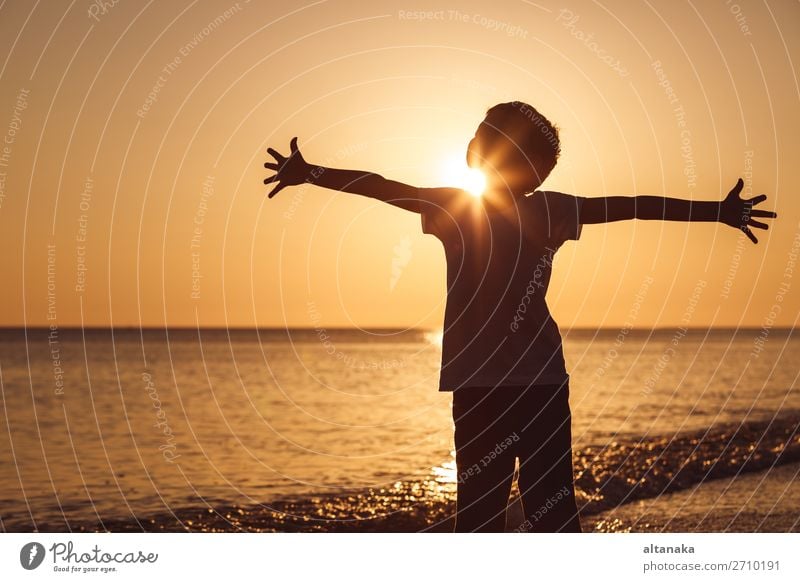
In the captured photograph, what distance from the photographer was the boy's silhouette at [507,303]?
15.3ft

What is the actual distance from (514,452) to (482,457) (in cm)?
16

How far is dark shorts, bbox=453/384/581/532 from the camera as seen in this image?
4645mm

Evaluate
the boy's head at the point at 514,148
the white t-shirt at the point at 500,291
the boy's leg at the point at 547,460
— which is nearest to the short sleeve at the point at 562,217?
the white t-shirt at the point at 500,291

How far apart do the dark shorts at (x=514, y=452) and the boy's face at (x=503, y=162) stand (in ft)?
3.41

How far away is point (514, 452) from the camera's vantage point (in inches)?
189

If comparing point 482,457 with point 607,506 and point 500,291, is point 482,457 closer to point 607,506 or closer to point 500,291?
point 500,291

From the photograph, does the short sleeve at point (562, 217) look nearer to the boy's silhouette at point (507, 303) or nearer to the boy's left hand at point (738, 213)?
the boy's silhouette at point (507, 303)

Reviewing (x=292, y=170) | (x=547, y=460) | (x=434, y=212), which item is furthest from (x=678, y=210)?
(x=292, y=170)

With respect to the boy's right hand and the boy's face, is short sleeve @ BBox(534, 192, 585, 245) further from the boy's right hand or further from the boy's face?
the boy's right hand

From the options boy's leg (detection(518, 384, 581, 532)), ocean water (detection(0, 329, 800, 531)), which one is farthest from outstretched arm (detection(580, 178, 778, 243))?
ocean water (detection(0, 329, 800, 531))

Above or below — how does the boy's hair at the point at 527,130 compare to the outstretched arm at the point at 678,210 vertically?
above

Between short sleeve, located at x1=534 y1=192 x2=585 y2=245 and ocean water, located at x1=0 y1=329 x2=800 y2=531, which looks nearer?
short sleeve, located at x1=534 y1=192 x2=585 y2=245
